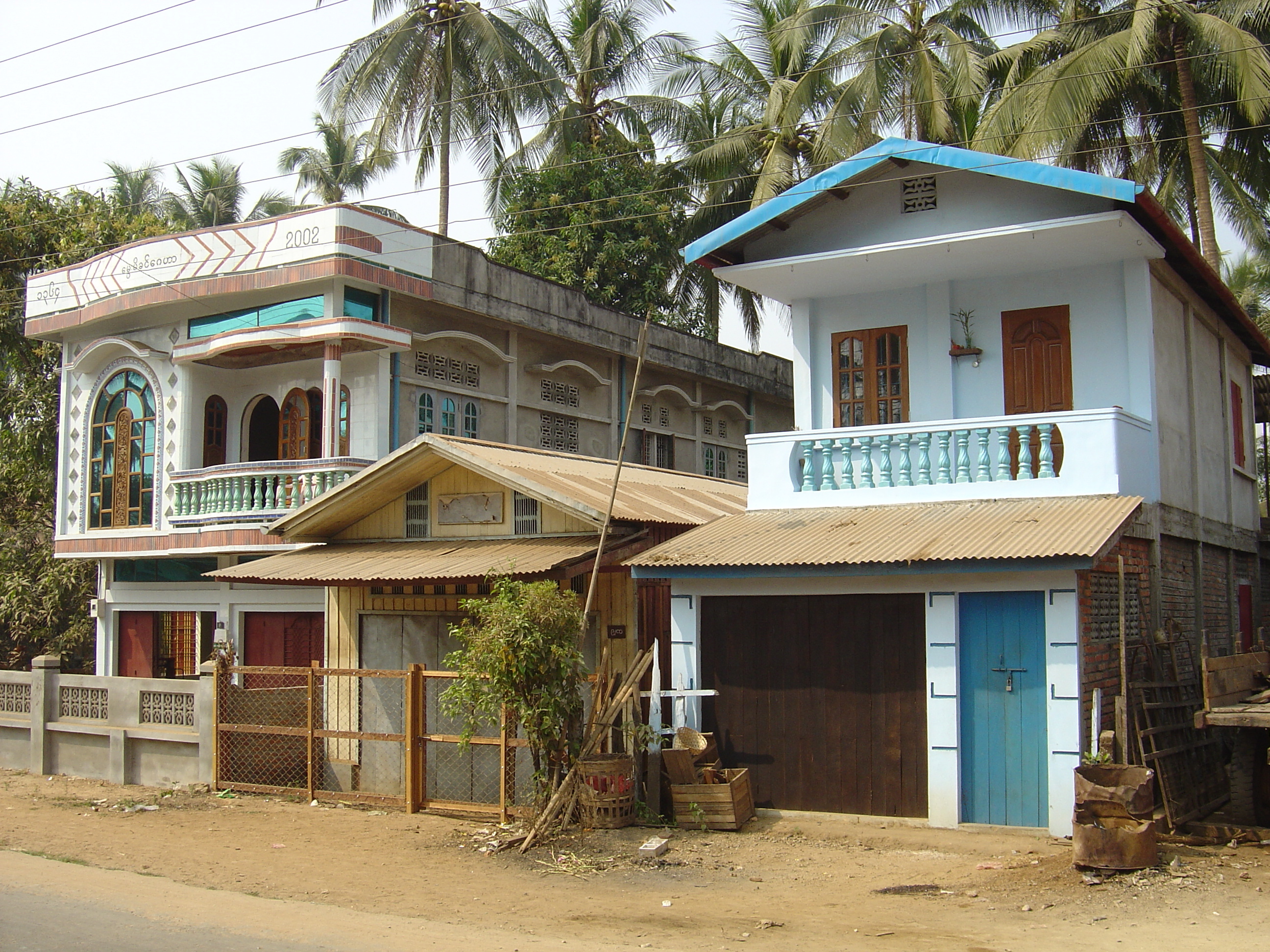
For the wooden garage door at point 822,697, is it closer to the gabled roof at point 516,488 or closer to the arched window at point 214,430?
the gabled roof at point 516,488

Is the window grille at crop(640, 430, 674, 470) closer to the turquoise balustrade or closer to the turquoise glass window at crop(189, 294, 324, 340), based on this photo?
the turquoise glass window at crop(189, 294, 324, 340)

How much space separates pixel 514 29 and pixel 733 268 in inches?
649

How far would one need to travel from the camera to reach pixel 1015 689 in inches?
398

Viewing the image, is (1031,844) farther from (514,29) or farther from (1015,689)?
(514,29)

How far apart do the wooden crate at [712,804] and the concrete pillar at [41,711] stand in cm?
906

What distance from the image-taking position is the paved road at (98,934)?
7.06 metres

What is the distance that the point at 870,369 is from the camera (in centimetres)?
1362

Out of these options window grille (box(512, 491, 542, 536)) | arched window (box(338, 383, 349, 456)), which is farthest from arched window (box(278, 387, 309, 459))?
window grille (box(512, 491, 542, 536))

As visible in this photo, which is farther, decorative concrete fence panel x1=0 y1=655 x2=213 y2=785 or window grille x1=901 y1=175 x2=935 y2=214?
decorative concrete fence panel x1=0 y1=655 x2=213 y2=785

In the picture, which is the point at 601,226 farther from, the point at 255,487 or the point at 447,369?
the point at 255,487

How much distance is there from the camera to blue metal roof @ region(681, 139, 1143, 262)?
444 inches

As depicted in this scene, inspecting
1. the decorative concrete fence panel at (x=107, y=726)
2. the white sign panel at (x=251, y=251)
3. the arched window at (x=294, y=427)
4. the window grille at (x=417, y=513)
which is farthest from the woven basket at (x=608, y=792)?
the arched window at (x=294, y=427)

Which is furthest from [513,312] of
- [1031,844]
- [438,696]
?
[1031,844]

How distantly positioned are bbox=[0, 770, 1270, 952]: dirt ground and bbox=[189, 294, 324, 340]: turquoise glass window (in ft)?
25.5
